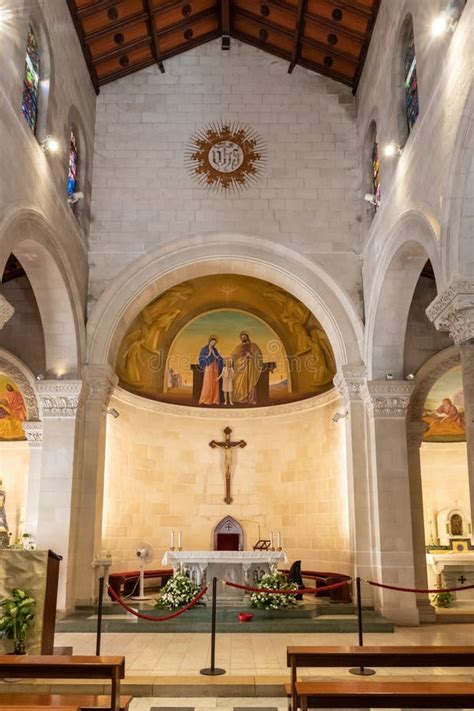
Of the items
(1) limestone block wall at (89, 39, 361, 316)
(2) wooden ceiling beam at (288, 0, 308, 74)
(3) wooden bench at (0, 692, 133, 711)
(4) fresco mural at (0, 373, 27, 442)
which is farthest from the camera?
(4) fresco mural at (0, 373, 27, 442)

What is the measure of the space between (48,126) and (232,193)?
4.61 metres

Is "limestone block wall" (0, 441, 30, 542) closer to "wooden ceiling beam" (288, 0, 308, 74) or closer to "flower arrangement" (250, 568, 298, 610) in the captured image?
"flower arrangement" (250, 568, 298, 610)

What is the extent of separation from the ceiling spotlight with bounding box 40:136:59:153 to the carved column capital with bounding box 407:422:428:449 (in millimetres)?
9118

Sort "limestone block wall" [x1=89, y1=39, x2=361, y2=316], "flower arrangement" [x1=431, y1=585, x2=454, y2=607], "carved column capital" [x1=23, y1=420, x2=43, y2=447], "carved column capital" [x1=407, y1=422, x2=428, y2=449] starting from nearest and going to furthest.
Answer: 1. "carved column capital" [x1=407, y1=422, x2=428, y2=449]
2. "limestone block wall" [x1=89, y1=39, x2=361, y2=316]
3. "carved column capital" [x1=23, y1=420, x2=43, y2=447]
4. "flower arrangement" [x1=431, y1=585, x2=454, y2=607]

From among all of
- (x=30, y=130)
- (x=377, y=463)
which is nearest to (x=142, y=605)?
(x=377, y=463)

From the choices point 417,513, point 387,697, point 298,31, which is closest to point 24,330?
point 298,31

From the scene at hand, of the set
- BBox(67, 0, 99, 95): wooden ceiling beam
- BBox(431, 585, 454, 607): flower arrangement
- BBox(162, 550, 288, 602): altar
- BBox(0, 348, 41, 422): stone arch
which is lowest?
BBox(431, 585, 454, 607): flower arrangement

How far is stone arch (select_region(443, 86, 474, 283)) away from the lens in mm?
8617

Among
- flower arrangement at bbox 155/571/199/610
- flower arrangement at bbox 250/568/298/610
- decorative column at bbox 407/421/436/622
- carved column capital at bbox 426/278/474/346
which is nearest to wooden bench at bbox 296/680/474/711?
carved column capital at bbox 426/278/474/346

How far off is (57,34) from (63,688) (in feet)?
35.9

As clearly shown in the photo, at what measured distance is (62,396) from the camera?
13.8 m

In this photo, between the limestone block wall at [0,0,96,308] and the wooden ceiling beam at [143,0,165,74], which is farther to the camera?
the wooden ceiling beam at [143,0,165,74]

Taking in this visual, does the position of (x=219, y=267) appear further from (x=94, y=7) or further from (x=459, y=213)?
(x=459, y=213)

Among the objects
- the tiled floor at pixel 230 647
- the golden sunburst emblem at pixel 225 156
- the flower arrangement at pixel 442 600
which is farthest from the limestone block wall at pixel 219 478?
the golden sunburst emblem at pixel 225 156
